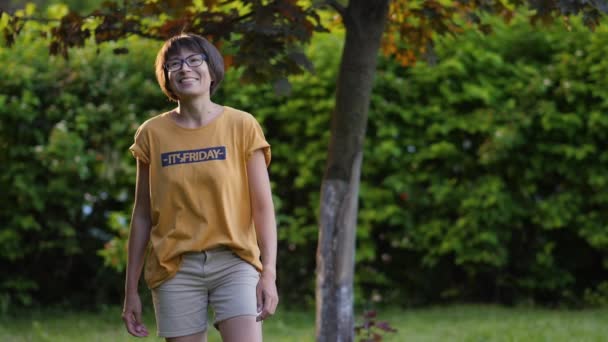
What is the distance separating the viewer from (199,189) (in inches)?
113

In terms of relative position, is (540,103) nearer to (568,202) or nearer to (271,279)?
(568,202)

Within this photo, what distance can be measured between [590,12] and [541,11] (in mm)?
269

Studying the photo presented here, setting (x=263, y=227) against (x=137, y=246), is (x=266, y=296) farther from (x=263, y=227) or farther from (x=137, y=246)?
(x=137, y=246)

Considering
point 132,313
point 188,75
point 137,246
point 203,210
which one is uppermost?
point 188,75

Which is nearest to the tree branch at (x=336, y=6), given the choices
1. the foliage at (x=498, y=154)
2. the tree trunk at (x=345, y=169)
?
the tree trunk at (x=345, y=169)

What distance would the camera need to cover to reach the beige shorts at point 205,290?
2.87 m

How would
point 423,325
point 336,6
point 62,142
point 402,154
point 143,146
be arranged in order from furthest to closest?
point 402,154
point 62,142
point 423,325
point 336,6
point 143,146

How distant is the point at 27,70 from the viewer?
24.7ft

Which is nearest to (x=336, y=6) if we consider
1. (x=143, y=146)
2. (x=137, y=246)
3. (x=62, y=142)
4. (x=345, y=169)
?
(x=345, y=169)

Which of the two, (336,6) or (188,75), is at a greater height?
(336,6)

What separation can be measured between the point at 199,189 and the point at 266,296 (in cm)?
39

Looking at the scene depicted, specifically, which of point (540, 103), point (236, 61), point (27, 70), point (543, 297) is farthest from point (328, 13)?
point (543, 297)

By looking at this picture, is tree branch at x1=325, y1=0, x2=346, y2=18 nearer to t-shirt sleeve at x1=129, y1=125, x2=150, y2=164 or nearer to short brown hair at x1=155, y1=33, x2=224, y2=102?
short brown hair at x1=155, y1=33, x2=224, y2=102

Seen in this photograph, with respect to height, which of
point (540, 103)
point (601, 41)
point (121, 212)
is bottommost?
point (121, 212)
